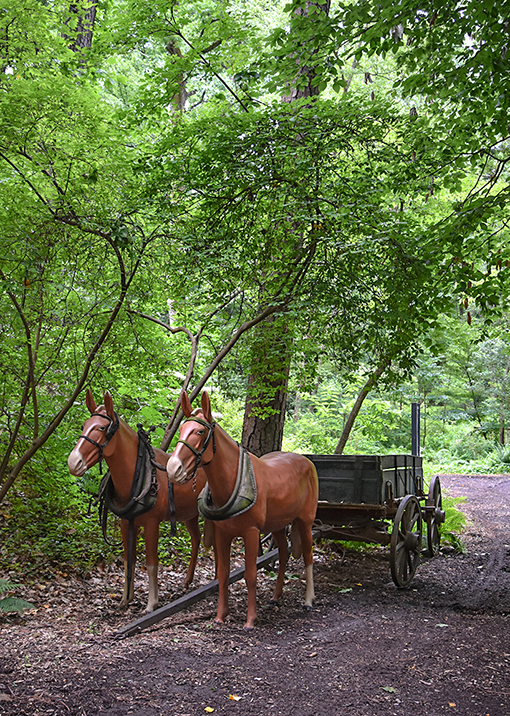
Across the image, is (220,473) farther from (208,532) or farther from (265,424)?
(265,424)

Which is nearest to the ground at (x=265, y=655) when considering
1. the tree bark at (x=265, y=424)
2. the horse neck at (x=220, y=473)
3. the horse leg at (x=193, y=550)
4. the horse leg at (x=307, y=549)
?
the horse leg at (x=307, y=549)

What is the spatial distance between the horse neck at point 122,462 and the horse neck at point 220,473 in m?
0.67

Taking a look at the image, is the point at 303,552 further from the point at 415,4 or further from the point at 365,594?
the point at 415,4

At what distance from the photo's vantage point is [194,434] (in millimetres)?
4398

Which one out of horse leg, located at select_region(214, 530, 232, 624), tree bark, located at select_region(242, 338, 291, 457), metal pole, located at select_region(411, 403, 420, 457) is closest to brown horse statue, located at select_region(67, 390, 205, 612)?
horse leg, located at select_region(214, 530, 232, 624)

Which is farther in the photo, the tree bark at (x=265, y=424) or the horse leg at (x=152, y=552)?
the tree bark at (x=265, y=424)

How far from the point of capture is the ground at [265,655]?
340 centimetres

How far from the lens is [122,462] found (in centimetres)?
475

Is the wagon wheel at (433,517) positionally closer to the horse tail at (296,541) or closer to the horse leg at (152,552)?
the horse tail at (296,541)

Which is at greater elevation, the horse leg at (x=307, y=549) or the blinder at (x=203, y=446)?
the blinder at (x=203, y=446)

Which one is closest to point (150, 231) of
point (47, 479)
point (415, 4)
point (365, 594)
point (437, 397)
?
point (47, 479)

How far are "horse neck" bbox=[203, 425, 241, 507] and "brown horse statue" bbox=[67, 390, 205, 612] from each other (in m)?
0.18

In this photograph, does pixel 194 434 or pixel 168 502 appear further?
pixel 168 502

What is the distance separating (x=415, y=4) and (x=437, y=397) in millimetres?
24276
